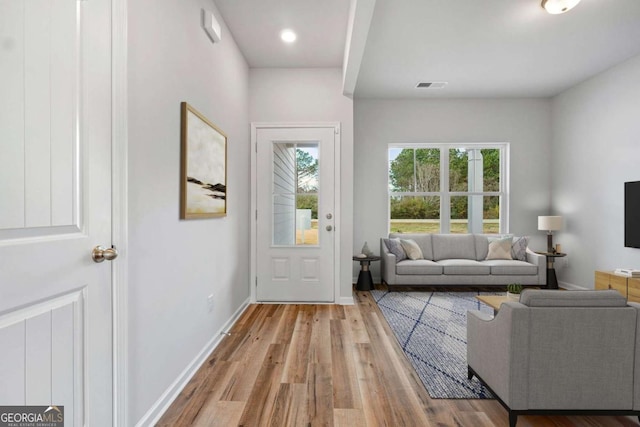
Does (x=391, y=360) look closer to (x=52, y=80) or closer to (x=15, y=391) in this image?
(x=15, y=391)

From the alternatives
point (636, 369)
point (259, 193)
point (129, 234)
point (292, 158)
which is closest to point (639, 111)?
point (636, 369)

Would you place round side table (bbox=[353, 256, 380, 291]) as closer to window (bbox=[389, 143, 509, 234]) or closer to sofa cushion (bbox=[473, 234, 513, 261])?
window (bbox=[389, 143, 509, 234])

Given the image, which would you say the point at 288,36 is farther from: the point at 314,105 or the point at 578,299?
the point at 578,299

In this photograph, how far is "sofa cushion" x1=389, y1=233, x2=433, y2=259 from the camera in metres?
4.85

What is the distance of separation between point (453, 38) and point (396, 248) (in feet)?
8.76

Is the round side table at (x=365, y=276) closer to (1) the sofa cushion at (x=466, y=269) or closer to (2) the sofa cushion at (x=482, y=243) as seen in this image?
(1) the sofa cushion at (x=466, y=269)

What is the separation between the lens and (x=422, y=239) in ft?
16.1

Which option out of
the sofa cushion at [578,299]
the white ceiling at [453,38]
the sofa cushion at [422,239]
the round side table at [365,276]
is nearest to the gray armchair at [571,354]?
the sofa cushion at [578,299]

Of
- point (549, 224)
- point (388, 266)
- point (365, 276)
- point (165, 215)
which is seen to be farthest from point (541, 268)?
point (165, 215)

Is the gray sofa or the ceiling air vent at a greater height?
the ceiling air vent

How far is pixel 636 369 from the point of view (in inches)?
61.1

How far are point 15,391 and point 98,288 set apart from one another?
40cm

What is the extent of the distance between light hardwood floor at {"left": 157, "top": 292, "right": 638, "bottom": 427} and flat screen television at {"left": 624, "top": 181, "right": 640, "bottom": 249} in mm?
2864

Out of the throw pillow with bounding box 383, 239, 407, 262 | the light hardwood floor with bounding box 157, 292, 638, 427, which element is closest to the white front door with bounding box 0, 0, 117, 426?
the light hardwood floor with bounding box 157, 292, 638, 427
